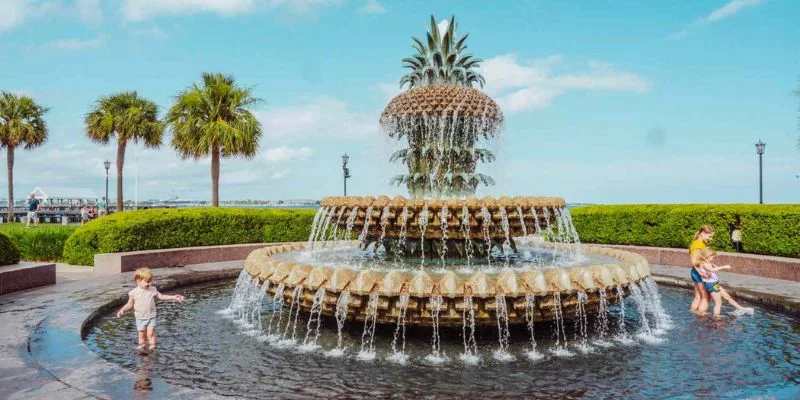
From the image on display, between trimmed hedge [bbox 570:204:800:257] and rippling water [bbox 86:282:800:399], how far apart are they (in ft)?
21.8

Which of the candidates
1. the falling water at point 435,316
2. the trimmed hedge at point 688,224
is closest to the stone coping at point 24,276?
the falling water at point 435,316

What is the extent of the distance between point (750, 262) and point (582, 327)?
27.1 ft

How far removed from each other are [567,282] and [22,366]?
5995 millimetres

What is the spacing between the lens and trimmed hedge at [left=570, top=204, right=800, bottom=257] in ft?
42.4

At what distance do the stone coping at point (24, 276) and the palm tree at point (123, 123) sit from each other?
24.7m

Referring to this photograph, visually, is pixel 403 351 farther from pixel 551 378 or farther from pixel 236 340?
pixel 236 340

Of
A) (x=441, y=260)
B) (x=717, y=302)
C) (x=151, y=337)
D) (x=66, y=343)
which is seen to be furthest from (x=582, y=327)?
(x=66, y=343)

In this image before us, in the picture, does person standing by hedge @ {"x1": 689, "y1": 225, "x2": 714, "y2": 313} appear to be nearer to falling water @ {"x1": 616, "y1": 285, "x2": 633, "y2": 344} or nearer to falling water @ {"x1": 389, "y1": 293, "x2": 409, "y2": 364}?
falling water @ {"x1": 616, "y1": 285, "x2": 633, "y2": 344}

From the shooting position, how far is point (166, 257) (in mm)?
14086

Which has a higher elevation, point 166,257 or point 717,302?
point 166,257

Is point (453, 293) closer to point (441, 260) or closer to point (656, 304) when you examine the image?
point (441, 260)

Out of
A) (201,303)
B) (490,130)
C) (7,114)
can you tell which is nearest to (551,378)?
(490,130)

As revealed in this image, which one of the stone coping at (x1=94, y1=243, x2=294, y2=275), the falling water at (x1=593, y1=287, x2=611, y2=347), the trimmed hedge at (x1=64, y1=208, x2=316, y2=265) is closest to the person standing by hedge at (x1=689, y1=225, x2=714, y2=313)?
the falling water at (x1=593, y1=287, x2=611, y2=347)

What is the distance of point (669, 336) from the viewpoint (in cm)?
682
